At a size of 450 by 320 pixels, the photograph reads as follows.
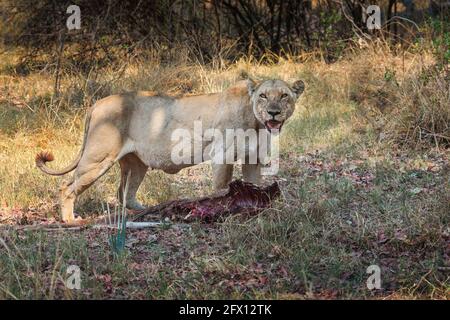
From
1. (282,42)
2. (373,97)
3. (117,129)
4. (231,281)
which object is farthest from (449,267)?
(282,42)

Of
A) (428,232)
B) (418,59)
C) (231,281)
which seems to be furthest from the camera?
(418,59)

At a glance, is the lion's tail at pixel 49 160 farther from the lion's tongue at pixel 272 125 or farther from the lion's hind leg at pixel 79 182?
the lion's tongue at pixel 272 125

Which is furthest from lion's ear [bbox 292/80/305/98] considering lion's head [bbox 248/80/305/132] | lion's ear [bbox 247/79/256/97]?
lion's ear [bbox 247/79/256/97]

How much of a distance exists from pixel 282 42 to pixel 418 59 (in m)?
5.43

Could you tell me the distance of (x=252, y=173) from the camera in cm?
776

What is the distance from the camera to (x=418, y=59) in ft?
36.1

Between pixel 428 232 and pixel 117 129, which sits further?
pixel 117 129

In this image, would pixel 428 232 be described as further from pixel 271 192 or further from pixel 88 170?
pixel 88 170

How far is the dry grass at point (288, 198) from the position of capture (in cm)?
567

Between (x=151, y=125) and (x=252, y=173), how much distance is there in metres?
1.03

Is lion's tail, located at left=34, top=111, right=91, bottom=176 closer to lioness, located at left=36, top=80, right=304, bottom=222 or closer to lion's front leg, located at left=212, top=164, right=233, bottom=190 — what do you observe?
lioness, located at left=36, top=80, right=304, bottom=222

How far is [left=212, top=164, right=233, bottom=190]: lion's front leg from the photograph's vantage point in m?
7.55

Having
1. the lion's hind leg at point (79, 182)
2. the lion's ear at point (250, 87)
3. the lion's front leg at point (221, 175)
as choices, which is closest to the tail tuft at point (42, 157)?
the lion's hind leg at point (79, 182)

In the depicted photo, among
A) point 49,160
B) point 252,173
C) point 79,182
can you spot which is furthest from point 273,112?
point 49,160
